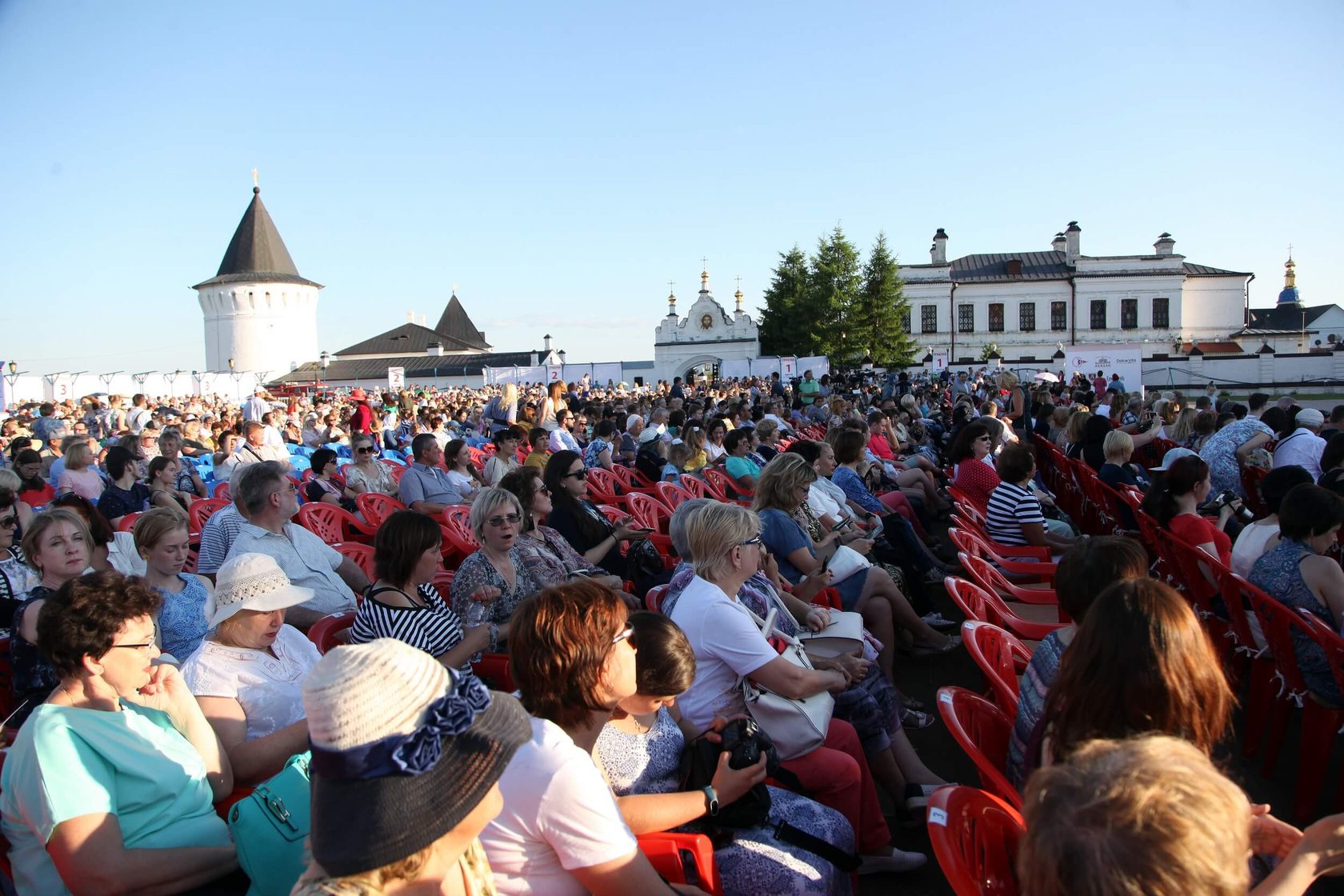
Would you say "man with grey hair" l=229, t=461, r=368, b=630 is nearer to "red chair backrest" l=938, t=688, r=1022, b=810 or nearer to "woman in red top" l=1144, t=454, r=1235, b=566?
"red chair backrest" l=938, t=688, r=1022, b=810

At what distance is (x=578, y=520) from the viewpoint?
18.2 feet

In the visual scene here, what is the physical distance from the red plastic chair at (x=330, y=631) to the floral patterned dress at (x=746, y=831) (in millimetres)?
1688

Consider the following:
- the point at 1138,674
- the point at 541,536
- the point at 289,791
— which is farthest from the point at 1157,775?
the point at 541,536

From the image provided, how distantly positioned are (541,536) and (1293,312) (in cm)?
9793

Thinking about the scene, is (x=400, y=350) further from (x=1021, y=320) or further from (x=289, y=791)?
(x=289, y=791)

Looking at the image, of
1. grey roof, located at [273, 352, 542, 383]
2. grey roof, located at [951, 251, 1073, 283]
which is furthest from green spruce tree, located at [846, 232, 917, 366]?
grey roof, located at [273, 352, 542, 383]

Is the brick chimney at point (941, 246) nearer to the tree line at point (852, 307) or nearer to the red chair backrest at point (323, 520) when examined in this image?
the tree line at point (852, 307)

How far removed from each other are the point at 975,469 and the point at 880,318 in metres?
51.8

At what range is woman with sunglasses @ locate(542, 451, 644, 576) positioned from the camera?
5.51 meters

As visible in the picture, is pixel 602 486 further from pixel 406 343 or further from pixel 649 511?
pixel 406 343

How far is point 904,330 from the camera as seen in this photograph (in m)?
59.4

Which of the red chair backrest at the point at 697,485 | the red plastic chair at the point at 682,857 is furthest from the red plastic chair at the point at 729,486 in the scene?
the red plastic chair at the point at 682,857

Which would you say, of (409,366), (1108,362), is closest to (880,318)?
(1108,362)

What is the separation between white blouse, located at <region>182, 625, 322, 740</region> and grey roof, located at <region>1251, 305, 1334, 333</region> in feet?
311
